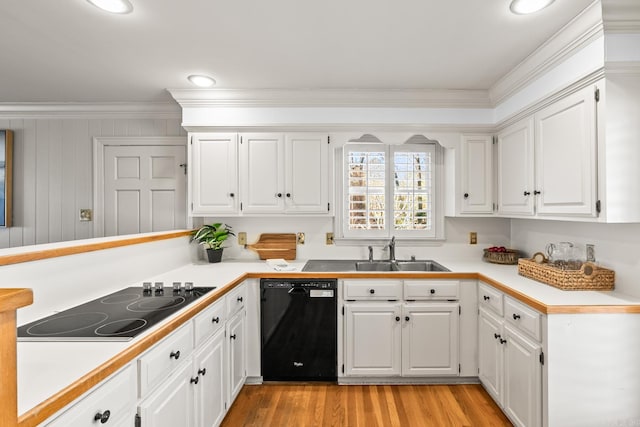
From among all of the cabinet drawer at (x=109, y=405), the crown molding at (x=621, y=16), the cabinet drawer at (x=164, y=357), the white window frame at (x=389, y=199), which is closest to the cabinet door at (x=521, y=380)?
the white window frame at (x=389, y=199)

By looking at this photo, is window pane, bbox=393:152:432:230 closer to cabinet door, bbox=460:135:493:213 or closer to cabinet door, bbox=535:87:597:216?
cabinet door, bbox=460:135:493:213

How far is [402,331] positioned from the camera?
99.3 inches

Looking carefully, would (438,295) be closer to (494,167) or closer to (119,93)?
(494,167)

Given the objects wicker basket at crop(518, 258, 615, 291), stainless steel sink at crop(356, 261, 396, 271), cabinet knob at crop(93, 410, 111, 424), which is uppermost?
wicker basket at crop(518, 258, 615, 291)

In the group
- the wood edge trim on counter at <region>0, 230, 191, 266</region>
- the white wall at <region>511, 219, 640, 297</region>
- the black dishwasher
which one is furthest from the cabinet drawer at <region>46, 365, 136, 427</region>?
the white wall at <region>511, 219, 640, 297</region>

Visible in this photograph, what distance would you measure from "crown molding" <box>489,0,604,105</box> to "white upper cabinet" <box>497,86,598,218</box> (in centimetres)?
25

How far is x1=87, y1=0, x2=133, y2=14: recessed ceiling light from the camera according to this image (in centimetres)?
161

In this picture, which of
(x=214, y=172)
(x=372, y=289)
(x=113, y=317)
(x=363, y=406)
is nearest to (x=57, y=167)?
(x=214, y=172)

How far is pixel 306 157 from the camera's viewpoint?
2.86 metres

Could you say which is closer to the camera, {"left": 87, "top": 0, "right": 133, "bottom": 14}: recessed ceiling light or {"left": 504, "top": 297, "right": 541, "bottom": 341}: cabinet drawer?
{"left": 87, "top": 0, "right": 133, "bottom": 14}: recessed ceiling light

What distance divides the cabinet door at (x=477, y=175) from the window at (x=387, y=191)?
33 centimetres

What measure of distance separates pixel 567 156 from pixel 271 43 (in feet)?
6.29

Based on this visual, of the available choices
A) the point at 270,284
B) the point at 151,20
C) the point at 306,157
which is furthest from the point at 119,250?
the point at 306,157

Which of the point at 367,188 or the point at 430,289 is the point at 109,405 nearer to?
the point at 430,289
